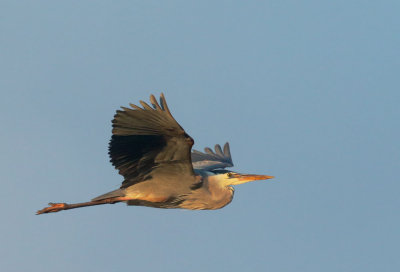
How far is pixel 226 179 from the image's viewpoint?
45.7 ft

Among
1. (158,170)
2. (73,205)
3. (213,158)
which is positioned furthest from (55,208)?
(213,158)

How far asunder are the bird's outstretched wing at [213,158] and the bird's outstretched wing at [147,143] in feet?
10.4

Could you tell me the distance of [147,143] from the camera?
41.3ft

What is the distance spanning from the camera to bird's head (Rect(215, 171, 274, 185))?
1393 cm

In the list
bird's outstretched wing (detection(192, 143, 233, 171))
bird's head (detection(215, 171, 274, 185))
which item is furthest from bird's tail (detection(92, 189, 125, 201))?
bird's outstretched wing (detection(192, 143, 233, 171))

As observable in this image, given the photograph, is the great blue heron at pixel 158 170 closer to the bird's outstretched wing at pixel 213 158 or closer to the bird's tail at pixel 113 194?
the bird's tail at pixel 113 194

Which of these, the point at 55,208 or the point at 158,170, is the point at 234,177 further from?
the point at 55,208

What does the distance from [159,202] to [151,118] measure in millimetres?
2237

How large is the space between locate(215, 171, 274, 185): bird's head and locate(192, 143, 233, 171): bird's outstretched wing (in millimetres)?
2100

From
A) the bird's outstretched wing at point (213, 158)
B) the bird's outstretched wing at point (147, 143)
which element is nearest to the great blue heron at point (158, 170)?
the bird's outstretched wing at point (147, 143)

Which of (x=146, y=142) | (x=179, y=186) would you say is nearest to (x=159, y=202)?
(x=179, y=186)

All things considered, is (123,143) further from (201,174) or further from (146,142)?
(201,174)

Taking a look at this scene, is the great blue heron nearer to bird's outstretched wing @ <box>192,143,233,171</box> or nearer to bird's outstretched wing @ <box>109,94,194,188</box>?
bird's outstretched wing @ <box>109,94,194,188</box>

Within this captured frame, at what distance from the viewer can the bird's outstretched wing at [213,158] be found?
1641 cm
